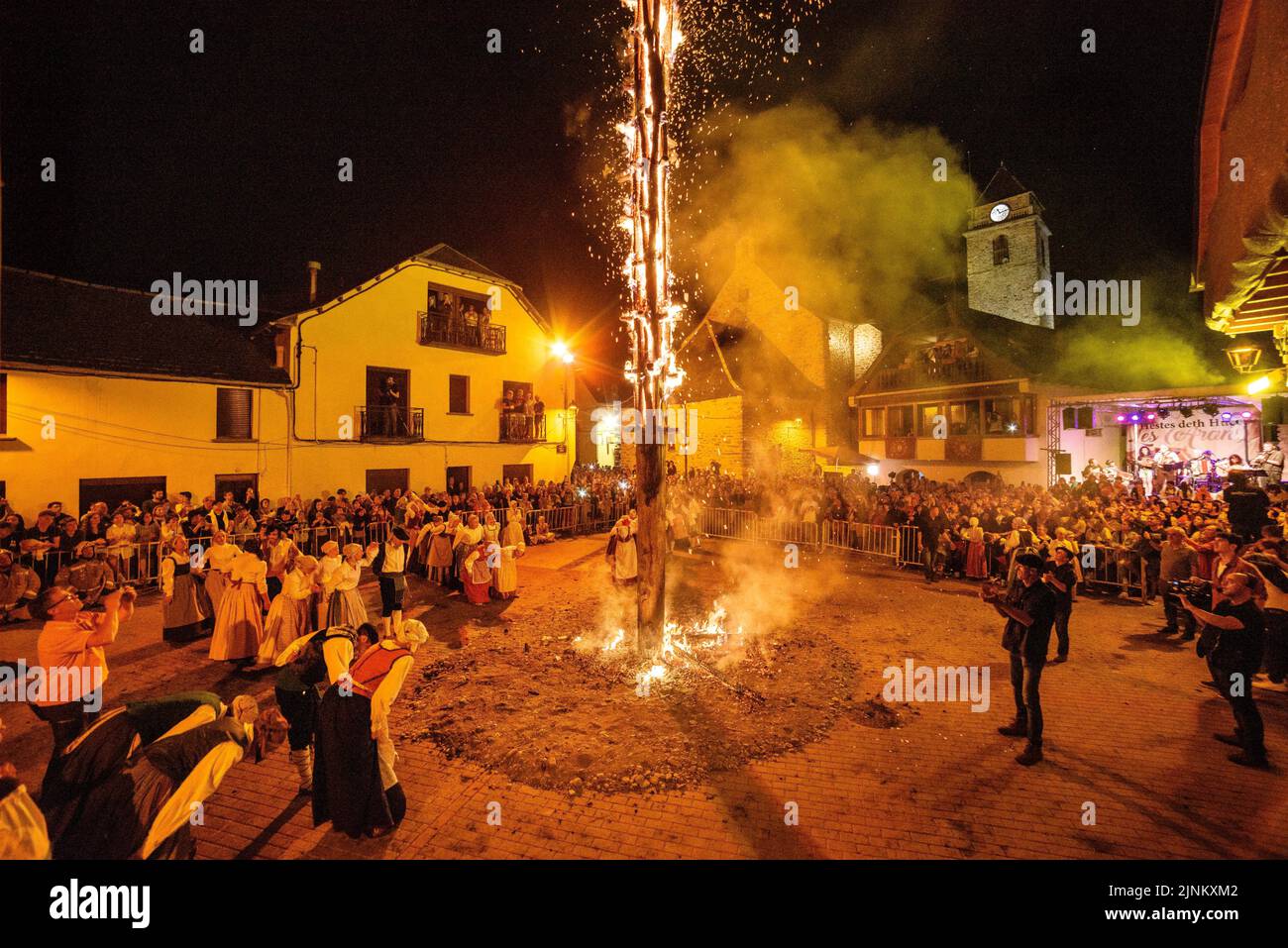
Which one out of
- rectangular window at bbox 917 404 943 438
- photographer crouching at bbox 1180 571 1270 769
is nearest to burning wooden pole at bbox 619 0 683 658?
photographer crouching at bbox 1180 571 1270 769

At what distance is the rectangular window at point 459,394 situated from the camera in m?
22.9

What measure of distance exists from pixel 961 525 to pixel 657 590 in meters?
9.09

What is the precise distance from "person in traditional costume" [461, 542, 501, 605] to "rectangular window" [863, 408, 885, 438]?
23101 mm

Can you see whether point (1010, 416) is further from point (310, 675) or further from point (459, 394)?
point (310, 675)

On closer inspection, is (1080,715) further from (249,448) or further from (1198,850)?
(249,448)

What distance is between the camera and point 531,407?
82.4 feet

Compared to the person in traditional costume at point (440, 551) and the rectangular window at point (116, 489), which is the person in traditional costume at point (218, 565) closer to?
the person in traditional costume at point (440, 551)

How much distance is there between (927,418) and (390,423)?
23.4 meters

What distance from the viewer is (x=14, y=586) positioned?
958 centimetres

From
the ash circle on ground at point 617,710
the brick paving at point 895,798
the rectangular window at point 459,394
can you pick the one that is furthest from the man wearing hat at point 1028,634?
the rectangular window at point 459,394

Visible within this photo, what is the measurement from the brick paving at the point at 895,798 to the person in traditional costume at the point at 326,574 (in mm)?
1052

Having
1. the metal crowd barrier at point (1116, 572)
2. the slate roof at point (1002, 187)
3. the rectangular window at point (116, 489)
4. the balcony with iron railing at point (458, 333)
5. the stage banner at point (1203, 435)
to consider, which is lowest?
the metal crowd barrier at point (1116, 572)

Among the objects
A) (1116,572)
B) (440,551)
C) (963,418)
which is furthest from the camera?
(963,418)

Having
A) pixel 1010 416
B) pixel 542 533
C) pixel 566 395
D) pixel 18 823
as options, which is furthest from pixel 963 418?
pixel 18 823
